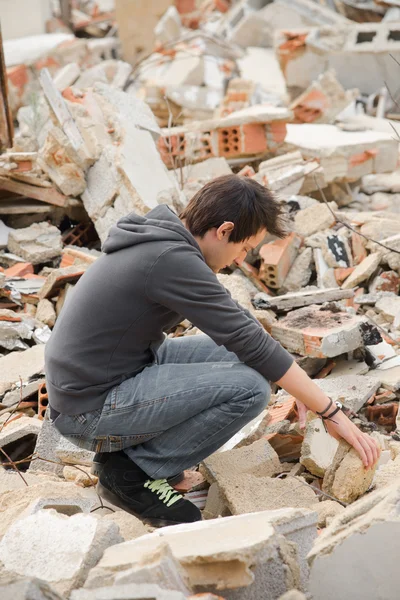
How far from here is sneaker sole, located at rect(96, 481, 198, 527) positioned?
9.65 ft

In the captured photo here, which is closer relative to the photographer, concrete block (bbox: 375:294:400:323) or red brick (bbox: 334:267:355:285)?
concrete block (bbox: 375:294:400:323)

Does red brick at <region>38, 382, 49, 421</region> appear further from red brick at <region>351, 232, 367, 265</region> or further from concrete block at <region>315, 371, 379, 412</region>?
red brick at <region>351, 232, 367, 265</region>

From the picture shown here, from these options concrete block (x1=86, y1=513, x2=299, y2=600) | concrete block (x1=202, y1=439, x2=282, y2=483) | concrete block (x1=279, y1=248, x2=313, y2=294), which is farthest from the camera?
concrete block (x1=279, y1=248, x2=313, y2=294)

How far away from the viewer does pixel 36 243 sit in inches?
233

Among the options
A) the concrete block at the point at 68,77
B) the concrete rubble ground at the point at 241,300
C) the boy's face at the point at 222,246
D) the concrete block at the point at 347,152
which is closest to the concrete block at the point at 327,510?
the concrete rubble ground at the point at 241,300

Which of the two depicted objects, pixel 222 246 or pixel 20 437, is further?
pixel 20 437

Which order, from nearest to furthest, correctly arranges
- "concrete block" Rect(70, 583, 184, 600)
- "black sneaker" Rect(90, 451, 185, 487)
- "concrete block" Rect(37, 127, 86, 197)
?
1. "concrete block" Rect(70, 583, 184, 600)
2. "black sneaker" Rect(90, 451, 185, 487)
3. "concrete block" Rect(37, 127, 86, 197)

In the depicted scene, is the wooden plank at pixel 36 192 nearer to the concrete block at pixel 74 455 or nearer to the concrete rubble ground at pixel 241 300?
the concrete rubble ground at pixel 241 300

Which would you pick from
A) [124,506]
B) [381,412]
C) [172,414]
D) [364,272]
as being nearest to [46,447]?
[124,506]

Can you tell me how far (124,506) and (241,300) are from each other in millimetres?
1977

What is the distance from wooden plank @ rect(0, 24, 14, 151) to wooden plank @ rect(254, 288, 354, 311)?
291cm

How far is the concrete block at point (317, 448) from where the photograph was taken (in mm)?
→ 3146

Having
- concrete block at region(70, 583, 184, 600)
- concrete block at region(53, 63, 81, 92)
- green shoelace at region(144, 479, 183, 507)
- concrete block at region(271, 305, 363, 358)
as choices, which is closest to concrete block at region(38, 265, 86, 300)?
concrete block at region(271, 305, 363, 358)

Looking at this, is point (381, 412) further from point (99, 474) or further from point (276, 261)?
point (276, 261)
